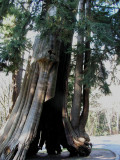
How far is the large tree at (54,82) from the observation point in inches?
263

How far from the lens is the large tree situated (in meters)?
6.68

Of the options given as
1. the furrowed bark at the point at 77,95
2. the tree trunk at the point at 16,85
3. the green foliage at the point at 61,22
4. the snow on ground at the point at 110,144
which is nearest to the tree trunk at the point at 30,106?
the green foliage at the point at 61,22

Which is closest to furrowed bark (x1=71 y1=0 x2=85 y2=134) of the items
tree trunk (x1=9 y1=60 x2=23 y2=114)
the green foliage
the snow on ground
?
the green foliage

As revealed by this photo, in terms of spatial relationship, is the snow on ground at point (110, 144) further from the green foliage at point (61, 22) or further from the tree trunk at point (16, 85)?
the tree trunk at point (16, 85)

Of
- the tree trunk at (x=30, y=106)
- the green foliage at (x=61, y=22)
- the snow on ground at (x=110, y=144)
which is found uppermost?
the green foliage at (x=61, y=22)

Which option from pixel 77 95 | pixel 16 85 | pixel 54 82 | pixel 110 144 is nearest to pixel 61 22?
pixel 54 82

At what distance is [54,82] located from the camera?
7.77 meters

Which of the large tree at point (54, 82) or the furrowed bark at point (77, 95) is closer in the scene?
the large tree at point (54, 82)

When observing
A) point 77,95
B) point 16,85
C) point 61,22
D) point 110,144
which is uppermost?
point 61,22

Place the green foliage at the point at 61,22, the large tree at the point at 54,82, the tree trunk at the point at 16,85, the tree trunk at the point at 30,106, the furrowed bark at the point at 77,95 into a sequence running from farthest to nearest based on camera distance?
the tree trunk at the point at 16,85 < the furrowed bark at the point at 77,95 < the green foliage at the point at 61,22 < the large tree at the point at 54,82 < the tree trunk at the point at 30,106

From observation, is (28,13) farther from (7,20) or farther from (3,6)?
(7,20)

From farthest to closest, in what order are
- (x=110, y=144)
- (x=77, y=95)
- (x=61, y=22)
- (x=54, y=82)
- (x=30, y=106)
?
(x=110, y=144) → (x=77, y=95) → (x=54, y=82) → (x=30, y=106) → (x=61, y=22)

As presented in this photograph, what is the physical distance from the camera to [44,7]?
30.2ft

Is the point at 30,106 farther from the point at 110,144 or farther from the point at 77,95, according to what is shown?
the point at 110,144
